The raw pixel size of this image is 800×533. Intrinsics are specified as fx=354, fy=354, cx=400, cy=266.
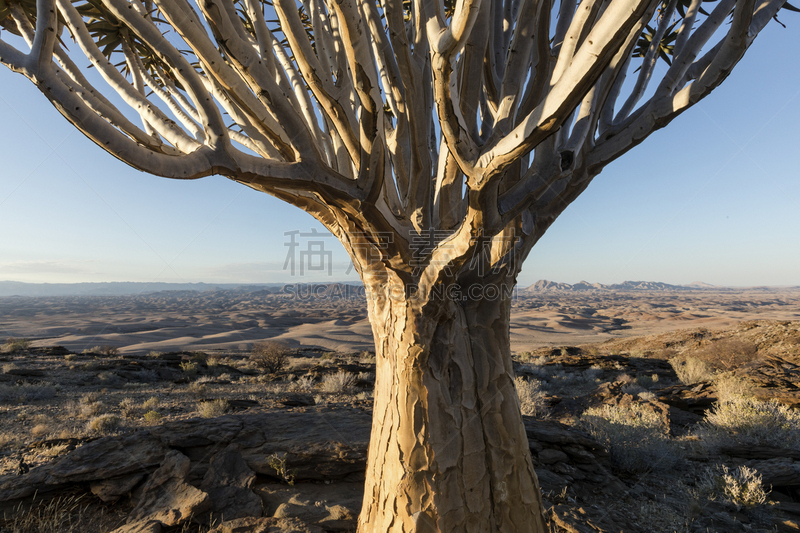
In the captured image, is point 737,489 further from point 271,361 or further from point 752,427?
point 271,361

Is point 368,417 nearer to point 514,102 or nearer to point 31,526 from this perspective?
point 31,526

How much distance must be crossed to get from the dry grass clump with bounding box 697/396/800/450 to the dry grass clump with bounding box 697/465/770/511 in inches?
52.8

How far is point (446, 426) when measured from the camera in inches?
109

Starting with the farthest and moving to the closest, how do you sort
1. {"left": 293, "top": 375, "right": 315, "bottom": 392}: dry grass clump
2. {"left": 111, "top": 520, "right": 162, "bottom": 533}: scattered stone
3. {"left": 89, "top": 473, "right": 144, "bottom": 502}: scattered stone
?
{"left": 293, "top": 375, "right": 315, "bottom": 392}: dry grass clump → {"left": 89, "top": 473, "right": 144, "bottom": 502}: scattered stone → {"left": 111, "top": 520, "right": 162, "bottom": 533}: scattered stone

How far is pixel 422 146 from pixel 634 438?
19.8ft

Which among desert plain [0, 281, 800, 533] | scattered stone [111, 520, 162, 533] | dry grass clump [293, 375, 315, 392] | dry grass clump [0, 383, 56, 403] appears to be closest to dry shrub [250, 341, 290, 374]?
dry grass clump [293, 375, 315, 392]

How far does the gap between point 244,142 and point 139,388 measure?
10.5 metres

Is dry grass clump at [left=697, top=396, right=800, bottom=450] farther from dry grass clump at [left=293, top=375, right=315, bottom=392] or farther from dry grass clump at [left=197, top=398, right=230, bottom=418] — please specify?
dry grass clump at [left=293, top=375, right=315, bottom=392]

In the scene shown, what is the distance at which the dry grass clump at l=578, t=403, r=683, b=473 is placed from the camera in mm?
5332

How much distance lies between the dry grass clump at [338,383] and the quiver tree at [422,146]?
7.30 metres

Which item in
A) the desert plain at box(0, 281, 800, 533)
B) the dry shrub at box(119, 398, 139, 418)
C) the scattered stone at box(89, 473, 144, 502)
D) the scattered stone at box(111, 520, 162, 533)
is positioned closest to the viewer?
the scattered stone at box(111, 520, 162, 533)

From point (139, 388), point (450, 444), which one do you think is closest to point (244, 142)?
point (450, 444)

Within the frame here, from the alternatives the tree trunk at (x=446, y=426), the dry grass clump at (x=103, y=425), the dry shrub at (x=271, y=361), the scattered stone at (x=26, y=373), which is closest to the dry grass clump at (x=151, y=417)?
the dry grass clump at (x=103, y=425)

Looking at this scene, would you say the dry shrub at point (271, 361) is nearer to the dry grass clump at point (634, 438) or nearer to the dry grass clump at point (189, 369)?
the dry grass clump at point (189, 369)
